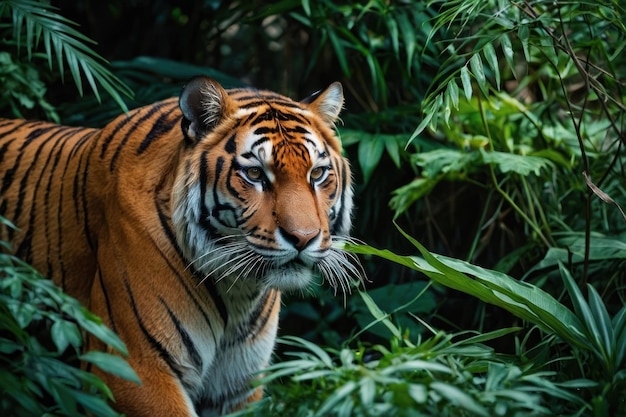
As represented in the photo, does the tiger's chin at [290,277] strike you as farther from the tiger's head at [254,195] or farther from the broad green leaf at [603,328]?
the broad green leaf at [603,328]

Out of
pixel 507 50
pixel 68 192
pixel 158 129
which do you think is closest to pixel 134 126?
pixel 158 129

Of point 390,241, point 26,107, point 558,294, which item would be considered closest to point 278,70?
point 390,241

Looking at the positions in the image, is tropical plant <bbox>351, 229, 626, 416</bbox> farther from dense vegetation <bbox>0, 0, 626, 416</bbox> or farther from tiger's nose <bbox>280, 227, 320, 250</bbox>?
tiger's nose <bbox>280, 227, 320, 250</bbox>

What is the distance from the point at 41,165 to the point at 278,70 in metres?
3.34

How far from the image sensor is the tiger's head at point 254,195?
272 centimetres

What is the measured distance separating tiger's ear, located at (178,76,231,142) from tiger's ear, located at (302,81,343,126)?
14.8 inches

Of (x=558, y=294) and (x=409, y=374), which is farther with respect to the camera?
(x=558, y=294)

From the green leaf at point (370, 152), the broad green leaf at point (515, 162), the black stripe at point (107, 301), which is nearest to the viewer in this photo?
the black stripe at point (107, 301)

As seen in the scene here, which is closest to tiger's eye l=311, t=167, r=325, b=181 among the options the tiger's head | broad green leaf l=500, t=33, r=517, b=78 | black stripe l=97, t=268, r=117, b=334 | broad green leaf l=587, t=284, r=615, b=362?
the tiger's head

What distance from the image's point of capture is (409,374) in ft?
7.38

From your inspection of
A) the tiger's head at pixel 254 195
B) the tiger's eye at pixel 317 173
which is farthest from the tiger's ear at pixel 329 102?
the tiger's eye at pixel 317 173

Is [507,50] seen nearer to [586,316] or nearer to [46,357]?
[586,316]

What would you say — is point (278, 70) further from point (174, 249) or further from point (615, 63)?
point (174, 249)

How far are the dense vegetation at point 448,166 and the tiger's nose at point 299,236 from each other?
25 cm
